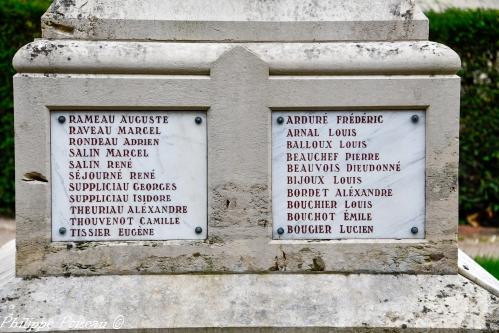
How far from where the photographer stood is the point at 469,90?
8961mm

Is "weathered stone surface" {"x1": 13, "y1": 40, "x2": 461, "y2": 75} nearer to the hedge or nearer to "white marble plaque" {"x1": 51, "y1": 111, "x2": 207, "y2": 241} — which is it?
"white marble plaque" {"x1": 51, "y1": 111, "x2": 207, "y2": 241}

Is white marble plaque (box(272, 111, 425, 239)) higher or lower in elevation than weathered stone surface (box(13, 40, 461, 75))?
lower

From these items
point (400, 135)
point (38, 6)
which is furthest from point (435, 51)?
point (38, 6)

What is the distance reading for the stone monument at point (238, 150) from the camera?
3.49m

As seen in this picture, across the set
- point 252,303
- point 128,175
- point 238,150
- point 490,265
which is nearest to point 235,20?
point 238,150

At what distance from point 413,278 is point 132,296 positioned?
4.28ft

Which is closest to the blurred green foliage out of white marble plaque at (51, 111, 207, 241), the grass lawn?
the grass lawn

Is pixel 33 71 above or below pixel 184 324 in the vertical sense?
above

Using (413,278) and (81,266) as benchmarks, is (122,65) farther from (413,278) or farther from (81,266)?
(413,278)

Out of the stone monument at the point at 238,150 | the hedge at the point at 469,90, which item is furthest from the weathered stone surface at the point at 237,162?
the hedge at the point at 469,90

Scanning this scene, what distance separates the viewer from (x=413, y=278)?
3504 millimetres

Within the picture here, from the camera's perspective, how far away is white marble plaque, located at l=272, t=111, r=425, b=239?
3.58m

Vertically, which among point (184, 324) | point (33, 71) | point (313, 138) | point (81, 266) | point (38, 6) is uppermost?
point (38, 6)
